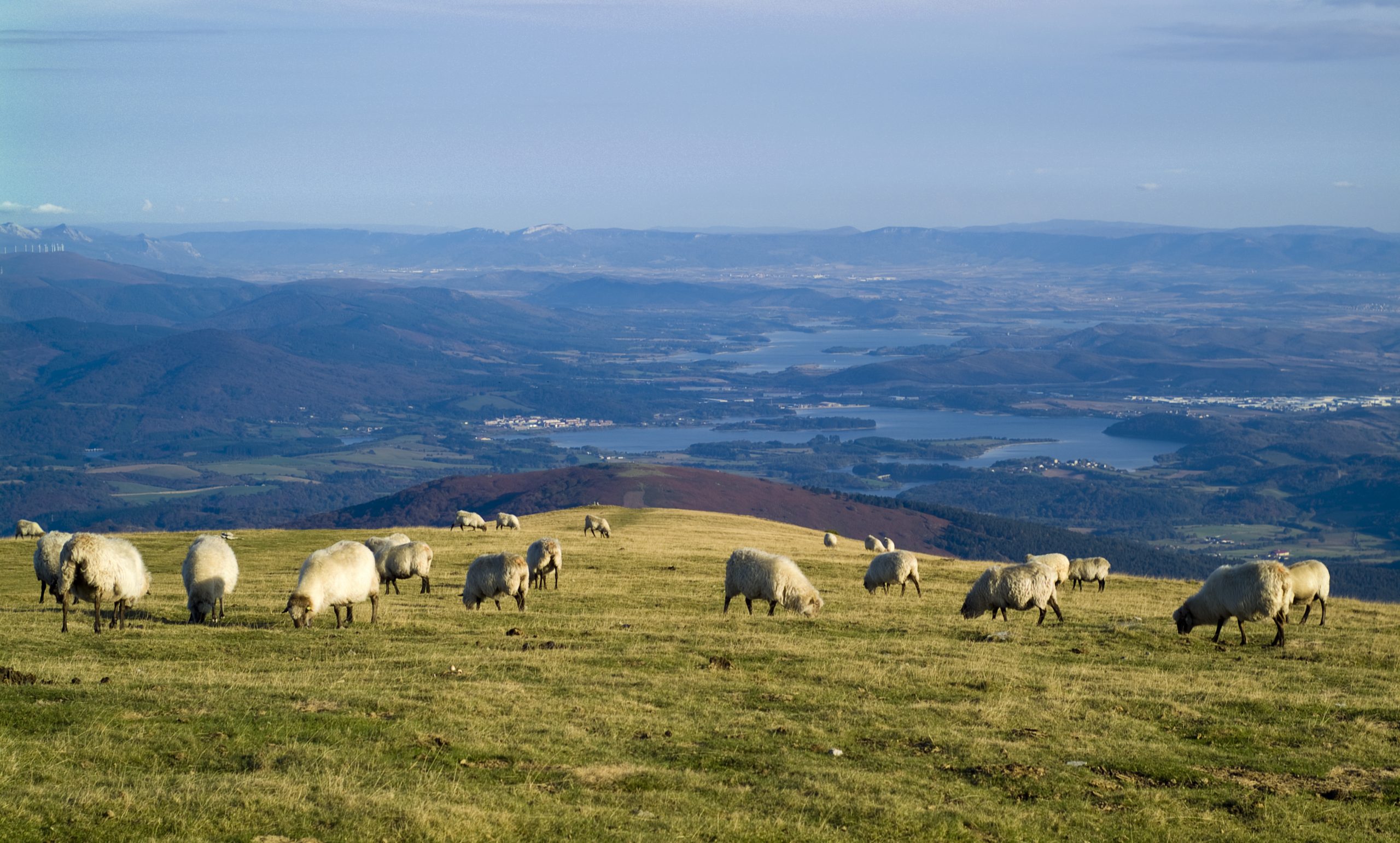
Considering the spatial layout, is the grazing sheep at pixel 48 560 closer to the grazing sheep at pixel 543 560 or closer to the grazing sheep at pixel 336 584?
the grazing sheep at pixel 336 584

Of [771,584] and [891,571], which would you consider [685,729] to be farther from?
[891,571]

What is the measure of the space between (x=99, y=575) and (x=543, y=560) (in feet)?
38.7

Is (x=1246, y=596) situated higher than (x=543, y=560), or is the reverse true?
(x=1246, y=596)

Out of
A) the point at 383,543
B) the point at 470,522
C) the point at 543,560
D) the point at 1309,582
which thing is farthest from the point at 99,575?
the point at 470,522

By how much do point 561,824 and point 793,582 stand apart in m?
13.9

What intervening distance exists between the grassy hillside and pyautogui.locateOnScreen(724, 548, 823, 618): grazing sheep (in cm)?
71

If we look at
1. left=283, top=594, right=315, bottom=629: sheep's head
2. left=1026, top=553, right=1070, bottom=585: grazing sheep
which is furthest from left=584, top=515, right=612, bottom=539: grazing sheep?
left=283, top=594, right=315, bottom=629: sheep's head

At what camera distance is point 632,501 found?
441 feet

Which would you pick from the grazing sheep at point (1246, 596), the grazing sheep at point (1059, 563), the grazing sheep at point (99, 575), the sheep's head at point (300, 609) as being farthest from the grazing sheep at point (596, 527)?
the grazing sheep at point (1246, 596)

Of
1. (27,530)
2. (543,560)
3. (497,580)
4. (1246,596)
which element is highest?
(1246,596)

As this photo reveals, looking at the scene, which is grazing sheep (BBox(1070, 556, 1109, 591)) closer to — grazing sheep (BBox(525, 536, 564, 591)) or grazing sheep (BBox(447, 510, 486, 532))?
grazing sheep (BBox(525, 536, 564, 591))

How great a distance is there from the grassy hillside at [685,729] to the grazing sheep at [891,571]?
16.8 feet

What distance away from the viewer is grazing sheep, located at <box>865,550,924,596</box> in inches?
1163

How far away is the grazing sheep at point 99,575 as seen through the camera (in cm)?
1945
